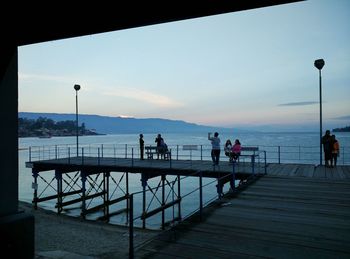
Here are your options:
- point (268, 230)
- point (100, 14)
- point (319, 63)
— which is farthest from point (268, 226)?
point (319, 63)

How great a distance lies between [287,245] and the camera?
573 centimetres

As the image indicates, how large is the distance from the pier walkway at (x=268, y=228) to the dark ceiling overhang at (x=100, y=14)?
3.87 meters

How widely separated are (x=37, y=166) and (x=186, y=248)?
69.5ft

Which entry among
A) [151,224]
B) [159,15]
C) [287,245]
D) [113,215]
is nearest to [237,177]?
[287,245]

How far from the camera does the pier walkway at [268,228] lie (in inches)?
213

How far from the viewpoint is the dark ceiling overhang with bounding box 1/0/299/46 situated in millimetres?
3021

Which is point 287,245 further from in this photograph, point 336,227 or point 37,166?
point 37,166

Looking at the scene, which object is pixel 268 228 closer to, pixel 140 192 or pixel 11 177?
pixel 140 192

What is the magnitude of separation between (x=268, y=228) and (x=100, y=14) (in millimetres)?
5727

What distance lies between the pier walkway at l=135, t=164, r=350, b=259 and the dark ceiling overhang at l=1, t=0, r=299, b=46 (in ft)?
12.7

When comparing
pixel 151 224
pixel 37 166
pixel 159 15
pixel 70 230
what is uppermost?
pixel 159 15

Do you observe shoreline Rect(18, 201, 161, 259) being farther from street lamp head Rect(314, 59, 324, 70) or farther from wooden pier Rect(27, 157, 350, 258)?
street lamp head Rect(314, 59, 324, 70)

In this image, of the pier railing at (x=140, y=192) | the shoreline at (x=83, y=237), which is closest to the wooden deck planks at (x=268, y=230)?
the pier railing at (x=140, y=192)

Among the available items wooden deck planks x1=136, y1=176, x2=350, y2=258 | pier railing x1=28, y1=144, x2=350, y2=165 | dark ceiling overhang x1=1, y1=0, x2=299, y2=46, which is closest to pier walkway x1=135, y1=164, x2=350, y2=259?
wooden deck planks x1=136, y1=176, x2=350, y2=258
